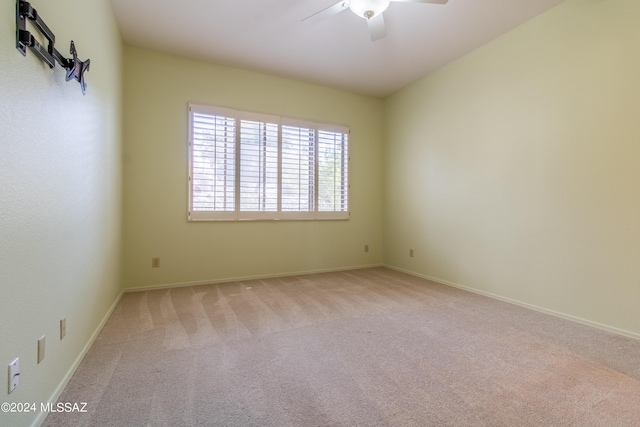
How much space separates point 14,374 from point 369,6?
3046 mm

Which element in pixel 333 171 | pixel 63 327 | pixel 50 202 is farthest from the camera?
pixel 333 171

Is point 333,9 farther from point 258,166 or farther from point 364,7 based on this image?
point 258,166

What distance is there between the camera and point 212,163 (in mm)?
3705

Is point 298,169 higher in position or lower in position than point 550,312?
higher

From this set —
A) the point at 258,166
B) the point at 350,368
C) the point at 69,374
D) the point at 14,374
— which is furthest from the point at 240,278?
the point at 14,374

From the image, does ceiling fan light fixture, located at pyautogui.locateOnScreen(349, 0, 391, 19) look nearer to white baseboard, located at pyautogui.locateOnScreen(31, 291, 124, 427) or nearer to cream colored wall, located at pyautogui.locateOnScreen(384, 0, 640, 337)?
cream colored wall, located at pyautogui.locateOnScreen(384, 0, 640, 337)

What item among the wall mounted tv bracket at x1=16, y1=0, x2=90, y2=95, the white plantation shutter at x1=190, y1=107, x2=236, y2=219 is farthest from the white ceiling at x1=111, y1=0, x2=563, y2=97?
the wall mounted tv bracket at x1=16, y1=0, x2=90, y2=95

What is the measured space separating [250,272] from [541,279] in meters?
3.41

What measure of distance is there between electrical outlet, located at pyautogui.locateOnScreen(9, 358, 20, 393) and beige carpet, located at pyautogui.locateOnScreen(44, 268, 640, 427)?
36 cm

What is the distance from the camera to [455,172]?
3699 millimetres

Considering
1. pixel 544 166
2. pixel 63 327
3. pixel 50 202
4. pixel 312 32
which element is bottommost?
pixel 63 327

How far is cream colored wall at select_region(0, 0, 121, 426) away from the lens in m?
1.06

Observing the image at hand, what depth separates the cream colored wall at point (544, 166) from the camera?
2.30 metres

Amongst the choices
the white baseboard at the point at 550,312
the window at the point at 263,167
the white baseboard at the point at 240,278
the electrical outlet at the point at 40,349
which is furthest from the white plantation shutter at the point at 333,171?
the electrical outlet at the point at 40,349
